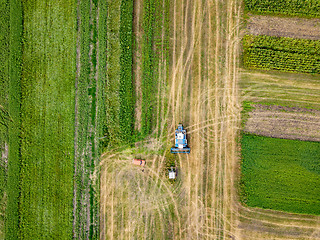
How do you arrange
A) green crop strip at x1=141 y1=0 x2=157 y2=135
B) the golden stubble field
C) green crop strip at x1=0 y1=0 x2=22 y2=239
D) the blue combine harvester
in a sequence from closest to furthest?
the blue combine harvester → green crop strip at x1=0 y1=0 x2=22 y2=239 → the golden stubble field → green crop strip at x1=141 y1=0 x2=157 y2=135

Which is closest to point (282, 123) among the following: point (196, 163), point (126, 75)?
point (196, 163)

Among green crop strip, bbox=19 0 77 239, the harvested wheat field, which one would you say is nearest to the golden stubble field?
the harvested wheat field

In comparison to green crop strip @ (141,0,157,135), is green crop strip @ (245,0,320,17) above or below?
above

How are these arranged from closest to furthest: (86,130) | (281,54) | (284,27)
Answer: (86,130) < (281,54) < (284,27)

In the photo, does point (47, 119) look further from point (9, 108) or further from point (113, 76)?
point (113, 76)

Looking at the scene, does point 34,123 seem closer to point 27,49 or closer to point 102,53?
point 27,49

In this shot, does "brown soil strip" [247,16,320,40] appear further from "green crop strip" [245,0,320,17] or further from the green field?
the green field
